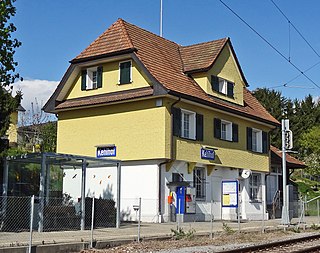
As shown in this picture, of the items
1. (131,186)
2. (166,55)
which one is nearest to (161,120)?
(131,186)

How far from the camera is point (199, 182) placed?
29.8 m

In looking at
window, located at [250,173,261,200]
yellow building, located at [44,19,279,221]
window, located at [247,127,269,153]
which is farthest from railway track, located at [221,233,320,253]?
window, located at [247,127,269,153]

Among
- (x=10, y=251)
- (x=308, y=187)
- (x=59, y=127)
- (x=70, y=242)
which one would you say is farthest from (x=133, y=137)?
(x=308, y=187)

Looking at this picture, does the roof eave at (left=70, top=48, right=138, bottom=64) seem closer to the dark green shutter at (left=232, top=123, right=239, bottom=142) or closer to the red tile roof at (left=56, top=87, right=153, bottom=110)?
the red tile roof at (left=56, top=87, right=153, bottom=110)

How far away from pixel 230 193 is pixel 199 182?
360cm

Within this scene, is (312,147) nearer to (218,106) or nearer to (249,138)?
(249,138)

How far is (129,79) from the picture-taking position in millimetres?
27953

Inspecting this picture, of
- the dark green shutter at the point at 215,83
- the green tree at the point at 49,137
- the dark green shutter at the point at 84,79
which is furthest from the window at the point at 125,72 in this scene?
the green tree at the point at 49,137

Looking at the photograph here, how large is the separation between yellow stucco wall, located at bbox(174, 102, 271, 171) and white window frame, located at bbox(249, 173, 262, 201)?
65 centimetres

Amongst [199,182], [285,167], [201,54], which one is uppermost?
[201,54]

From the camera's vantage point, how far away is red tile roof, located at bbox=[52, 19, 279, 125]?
2769 cm

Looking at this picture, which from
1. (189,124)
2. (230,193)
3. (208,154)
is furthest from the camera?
(208,154)

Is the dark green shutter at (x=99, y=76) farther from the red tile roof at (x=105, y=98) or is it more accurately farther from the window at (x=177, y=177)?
the window at (x=177, y=177)

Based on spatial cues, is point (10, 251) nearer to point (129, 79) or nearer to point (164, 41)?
point (129, 79)
